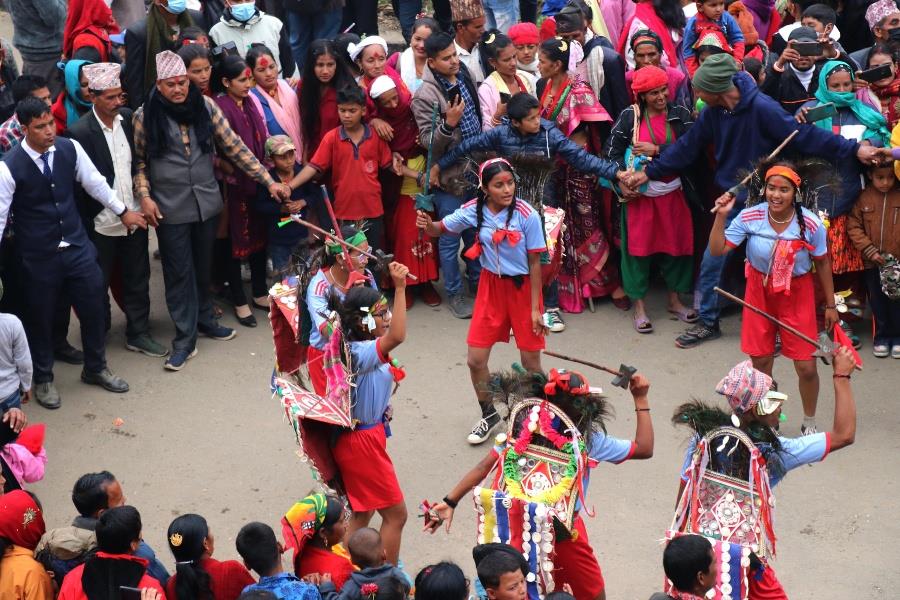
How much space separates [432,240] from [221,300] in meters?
1.67

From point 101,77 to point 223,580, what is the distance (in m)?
4.08

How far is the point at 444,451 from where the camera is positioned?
7.98 m

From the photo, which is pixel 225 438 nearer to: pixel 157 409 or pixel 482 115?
pixel 157 409

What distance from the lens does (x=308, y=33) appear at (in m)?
11.3

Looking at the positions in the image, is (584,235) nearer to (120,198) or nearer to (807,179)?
(807,179)

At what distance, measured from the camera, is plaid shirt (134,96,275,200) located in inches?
340

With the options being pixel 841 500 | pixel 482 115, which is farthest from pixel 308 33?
pixel 841 500

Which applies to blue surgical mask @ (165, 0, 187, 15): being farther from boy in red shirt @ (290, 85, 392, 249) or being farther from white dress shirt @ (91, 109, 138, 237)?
boy in red shirt @ (290, 85, 392, 249)

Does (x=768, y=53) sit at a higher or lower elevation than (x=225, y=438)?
higher

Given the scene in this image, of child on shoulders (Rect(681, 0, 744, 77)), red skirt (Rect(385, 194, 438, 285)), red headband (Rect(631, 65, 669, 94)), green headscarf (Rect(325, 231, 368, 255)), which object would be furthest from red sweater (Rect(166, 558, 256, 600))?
child on shoulders (Rect(681, 0, 744, 77))

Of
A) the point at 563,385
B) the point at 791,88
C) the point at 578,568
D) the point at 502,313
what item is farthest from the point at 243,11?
the point at 578,568

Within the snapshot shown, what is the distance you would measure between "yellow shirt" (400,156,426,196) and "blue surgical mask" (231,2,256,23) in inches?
69.7

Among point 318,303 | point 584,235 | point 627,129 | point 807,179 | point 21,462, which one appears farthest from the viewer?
point 584,235

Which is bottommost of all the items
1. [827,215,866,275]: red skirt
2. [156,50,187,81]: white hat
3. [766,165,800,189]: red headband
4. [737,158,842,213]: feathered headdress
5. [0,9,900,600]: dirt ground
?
[0,9,900,600]: dirt ground
